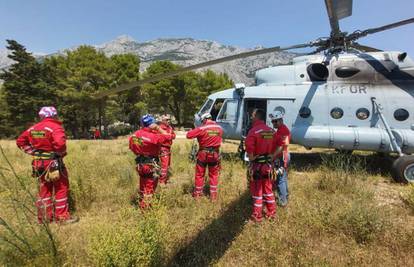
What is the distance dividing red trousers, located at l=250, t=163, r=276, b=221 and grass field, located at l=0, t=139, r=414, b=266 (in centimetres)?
26

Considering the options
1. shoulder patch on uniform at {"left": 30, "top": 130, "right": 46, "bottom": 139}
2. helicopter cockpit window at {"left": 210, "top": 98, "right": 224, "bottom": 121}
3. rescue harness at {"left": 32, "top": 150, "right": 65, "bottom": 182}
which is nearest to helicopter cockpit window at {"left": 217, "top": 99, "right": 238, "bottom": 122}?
helicopter cockpit window at {"left": 210, "top": 98, "right": 224, "bottom": 121}

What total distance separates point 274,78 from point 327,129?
8.55 ft

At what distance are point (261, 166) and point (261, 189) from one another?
0.43 m

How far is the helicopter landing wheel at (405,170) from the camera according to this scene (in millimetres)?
7219

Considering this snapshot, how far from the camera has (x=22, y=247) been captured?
3.21 m

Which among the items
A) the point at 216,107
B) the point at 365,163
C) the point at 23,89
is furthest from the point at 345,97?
the point at 23,89

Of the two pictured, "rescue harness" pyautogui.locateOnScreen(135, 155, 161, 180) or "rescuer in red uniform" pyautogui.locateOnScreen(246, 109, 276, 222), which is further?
"rescue harness" pyautogui.locateOnScreen(135, 155, 161, 180)

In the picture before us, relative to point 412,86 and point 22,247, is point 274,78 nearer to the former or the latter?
point 412,86

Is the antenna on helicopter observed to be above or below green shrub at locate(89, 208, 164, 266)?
above

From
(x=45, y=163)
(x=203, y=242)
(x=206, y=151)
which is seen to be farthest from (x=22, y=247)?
(x=206, y=151)

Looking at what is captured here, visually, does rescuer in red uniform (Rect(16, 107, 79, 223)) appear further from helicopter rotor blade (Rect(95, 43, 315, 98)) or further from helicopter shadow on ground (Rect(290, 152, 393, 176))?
helicopter shadow on ground (Rect(290, 152, 393, 176))

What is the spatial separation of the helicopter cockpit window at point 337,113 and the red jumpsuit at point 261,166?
4761 mm

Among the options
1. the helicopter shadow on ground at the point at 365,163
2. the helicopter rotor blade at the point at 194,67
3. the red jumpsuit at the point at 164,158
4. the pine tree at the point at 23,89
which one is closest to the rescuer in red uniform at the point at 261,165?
the helicopter rotor blade at the point at 194,67

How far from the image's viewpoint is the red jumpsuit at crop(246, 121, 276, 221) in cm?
486
